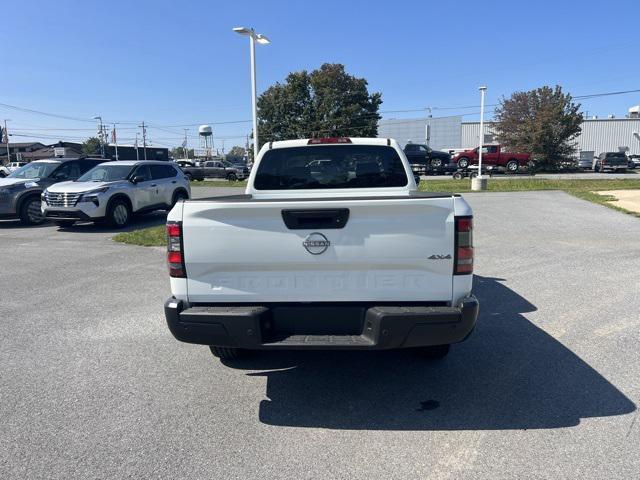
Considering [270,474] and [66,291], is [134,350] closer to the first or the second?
[270,474]

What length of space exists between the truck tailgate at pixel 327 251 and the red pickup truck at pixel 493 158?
37348 millimetres

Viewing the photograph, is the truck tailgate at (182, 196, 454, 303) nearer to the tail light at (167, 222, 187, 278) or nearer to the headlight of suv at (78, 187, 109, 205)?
the tail light at (167, 222, 187, 278)

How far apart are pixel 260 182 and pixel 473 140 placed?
72216 millimetres

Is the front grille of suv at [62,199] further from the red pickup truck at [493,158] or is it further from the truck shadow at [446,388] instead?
the red pickup truck at [493,158]

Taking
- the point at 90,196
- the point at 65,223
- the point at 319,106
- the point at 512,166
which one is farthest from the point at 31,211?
the point at 319,106

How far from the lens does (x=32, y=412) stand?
342cm

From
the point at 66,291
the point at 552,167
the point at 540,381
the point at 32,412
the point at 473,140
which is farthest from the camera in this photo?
the point at 473,140

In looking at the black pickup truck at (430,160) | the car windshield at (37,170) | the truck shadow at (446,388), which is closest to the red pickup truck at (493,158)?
the black pickup truck at (430,160)

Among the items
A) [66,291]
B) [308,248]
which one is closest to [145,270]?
[66,291]

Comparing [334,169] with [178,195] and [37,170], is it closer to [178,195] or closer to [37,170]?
[178,195]

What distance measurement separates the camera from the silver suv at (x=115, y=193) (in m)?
11.9

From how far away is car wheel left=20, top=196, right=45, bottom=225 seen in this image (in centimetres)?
1365

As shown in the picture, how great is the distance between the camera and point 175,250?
3.25 metres

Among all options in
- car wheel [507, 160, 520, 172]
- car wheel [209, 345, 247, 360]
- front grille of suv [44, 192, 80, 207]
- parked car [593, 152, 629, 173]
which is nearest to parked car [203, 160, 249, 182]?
car wheel [507, 160, 520, 172]
